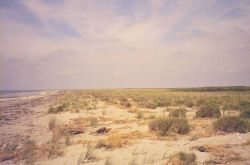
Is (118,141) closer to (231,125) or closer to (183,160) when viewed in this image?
(183,160)

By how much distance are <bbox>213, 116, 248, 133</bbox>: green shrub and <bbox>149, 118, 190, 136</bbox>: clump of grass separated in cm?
164

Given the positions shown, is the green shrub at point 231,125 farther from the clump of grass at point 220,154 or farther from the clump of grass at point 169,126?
the clump of grass at point 220,154

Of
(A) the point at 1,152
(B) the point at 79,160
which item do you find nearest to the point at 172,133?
(B) the point at 79,160

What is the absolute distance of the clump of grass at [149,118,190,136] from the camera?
14.0m

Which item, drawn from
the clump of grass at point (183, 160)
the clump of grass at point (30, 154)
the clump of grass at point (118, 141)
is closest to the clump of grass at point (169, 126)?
the clump of grass at point (118, 141)

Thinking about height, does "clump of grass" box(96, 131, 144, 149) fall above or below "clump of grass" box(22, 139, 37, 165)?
above

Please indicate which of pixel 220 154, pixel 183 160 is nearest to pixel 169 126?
pixel 220 154

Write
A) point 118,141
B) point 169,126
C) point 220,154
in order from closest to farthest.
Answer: point 220,154
point 118,141
point 169,126

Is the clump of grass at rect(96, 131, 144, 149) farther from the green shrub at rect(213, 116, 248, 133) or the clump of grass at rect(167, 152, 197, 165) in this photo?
the green shrub at rect(213, 116, 248, 133)

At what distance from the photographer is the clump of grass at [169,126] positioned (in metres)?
14.0

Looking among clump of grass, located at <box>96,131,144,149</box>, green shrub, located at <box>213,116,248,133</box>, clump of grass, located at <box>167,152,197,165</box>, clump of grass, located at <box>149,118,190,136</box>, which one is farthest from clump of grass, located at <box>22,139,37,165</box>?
green shrub, located at <box>213,116,248,133</box>

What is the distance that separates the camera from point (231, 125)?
14336 mm

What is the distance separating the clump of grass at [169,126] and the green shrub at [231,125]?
→ 5.37 ft

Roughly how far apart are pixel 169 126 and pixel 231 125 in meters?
2.98
